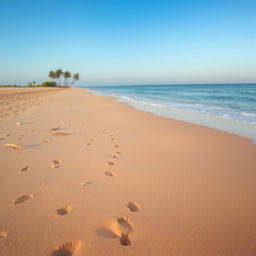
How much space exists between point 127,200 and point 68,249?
86 centimetres

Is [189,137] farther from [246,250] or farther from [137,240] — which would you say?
[137,240]

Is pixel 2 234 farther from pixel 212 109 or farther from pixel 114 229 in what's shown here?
pixel 212 109

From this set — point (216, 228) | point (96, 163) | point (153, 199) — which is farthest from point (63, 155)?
point (216, 228)

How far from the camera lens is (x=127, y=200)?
6.57 ft

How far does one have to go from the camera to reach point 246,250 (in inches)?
55.7

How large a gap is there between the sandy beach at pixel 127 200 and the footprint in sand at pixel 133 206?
0.01 meters

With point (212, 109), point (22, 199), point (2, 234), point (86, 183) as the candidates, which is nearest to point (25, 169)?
point (22, 199)

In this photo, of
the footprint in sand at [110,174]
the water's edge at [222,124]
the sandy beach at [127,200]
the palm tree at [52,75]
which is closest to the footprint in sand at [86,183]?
the sandy beach at [127,200]

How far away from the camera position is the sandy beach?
56.3 inches

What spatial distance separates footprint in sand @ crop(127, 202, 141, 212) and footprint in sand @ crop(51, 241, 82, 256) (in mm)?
690

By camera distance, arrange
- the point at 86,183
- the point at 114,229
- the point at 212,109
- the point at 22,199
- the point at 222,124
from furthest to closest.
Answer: the point at 212,109, the point at 222,124, the point at 86,183, the point at 22,199, the point at 114,229

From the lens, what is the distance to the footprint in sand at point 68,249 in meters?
1.34

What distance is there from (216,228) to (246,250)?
28 cm

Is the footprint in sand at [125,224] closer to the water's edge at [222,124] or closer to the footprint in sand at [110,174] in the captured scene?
the footprint in sand at [110,174]
